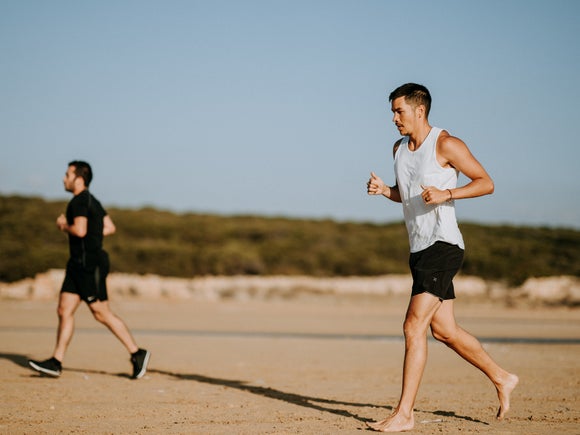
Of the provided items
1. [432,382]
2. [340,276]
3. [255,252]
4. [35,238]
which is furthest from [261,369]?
[35,238]

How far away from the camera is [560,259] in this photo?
37219mm

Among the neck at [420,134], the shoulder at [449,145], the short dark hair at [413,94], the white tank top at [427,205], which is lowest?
the white tank top at [427,205]

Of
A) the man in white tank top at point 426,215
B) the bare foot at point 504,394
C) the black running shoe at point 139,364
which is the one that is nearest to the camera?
the man in white tank top at point 426,215

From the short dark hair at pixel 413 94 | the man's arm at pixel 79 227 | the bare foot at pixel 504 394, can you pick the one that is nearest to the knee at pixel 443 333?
the bare foot at pixel 504 394

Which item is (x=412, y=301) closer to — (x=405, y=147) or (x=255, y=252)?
(x=405, y=147)

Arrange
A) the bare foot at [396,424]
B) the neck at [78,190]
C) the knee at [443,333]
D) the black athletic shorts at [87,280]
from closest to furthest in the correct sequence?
1. the bare foot at [396,424]
2. the knee at [443,333]
3. the black athletic shorts at [87,280]
4. the neck at [78,190]

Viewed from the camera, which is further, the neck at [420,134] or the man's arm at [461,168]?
the neck at [420,134]

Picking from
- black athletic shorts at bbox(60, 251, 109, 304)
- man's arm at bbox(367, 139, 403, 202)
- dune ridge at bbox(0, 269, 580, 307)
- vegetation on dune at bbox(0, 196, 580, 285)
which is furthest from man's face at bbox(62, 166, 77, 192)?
vegetation on dune at bbox(0, 196, 580, 285)

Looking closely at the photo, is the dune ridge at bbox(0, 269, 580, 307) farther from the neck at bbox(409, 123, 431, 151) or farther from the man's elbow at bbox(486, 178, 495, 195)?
the man's elbow at bbox(486, 178, 495, 195)

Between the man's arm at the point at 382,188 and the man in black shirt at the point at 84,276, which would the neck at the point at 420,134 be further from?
the man in black shirt at the point at 84,276

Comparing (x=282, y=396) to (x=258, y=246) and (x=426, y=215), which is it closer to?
(x=426, y=215)

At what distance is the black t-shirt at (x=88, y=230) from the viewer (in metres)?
8.34

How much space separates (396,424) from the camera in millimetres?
5438

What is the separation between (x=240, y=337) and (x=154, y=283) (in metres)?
14.0
